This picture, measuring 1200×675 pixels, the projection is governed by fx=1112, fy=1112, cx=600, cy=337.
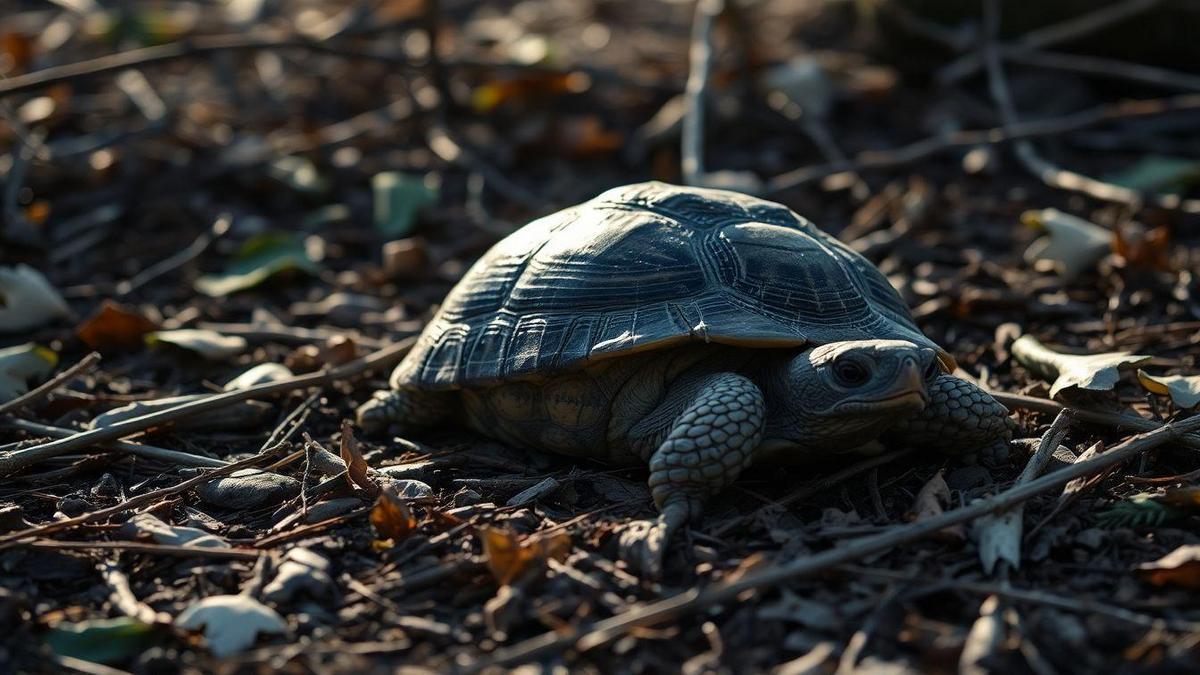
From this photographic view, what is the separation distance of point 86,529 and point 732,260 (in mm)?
1986

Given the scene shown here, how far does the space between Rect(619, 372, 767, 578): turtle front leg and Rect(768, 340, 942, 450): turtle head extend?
0.12 metres

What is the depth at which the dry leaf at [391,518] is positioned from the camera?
2982 millimetres

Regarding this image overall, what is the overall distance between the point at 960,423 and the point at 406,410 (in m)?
1.81

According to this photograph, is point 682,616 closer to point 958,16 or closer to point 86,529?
point 86,529

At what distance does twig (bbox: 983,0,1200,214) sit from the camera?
17.8 ft

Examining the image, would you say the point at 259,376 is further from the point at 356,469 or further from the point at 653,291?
the point at 653,291

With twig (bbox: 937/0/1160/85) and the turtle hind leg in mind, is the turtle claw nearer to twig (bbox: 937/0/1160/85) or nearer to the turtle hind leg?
the turtle hind leg

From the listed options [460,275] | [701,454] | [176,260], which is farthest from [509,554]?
[176,260]

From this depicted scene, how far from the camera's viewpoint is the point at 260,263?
17.7 feet

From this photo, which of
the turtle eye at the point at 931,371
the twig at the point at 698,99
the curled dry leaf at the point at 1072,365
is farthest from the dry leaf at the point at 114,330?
the curled dry leaf at the point at 1072,365

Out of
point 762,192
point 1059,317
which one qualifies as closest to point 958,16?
point 762,192

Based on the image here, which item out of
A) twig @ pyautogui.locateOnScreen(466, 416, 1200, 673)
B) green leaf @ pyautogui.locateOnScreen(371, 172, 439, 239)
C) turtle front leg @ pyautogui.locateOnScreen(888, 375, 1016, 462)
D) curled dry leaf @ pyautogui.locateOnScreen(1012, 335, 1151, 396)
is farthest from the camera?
green leaf @ pyautogui.locateOnScreen(371, 172, 439, 239)

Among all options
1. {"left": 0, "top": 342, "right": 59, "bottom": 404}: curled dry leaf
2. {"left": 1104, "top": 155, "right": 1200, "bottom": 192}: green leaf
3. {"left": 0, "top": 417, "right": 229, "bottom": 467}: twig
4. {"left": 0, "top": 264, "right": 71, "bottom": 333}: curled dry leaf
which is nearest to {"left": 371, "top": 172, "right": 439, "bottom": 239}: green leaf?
{"left": 0, "top": 264, "right": 71, "bottom": 333}: curled dry leaf

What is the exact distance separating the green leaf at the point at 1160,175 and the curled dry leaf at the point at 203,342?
14.5ft
